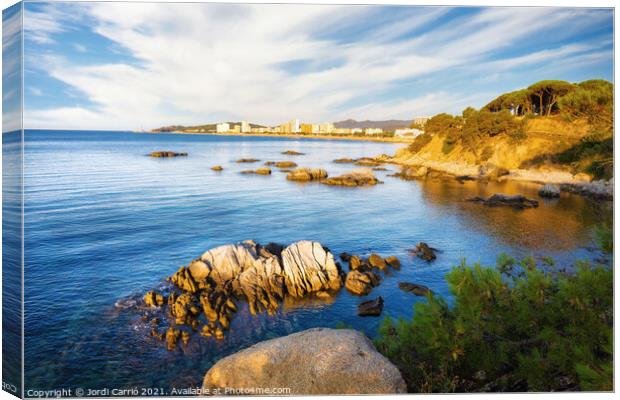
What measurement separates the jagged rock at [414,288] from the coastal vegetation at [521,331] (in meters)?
6.01

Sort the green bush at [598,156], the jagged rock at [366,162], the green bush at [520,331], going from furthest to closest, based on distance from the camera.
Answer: the jagged rock at [366,162], the green bush at [598,156], the green bush at [520,331]

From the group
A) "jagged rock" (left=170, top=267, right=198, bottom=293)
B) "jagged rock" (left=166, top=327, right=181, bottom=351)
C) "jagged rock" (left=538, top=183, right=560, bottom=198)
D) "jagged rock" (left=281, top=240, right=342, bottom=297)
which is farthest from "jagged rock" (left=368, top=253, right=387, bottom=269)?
"jagged rock" (left=538, top=183, right=560, bottom=198)

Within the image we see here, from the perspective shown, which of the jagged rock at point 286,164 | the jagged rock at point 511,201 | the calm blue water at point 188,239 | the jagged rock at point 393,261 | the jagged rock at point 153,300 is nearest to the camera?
the calm blue water at point 188,239

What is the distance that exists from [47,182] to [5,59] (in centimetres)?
1888

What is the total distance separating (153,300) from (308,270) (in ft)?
14.5

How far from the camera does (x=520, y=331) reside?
5.21 m

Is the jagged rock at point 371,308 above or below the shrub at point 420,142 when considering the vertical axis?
below

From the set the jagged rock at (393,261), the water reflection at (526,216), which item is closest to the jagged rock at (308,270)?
the jagged rock at (393,261)

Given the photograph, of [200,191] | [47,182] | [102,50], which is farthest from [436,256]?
[47,182]

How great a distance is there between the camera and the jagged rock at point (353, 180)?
33.1m

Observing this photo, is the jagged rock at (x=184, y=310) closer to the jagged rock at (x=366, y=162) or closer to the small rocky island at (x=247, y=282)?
the small rocky island at (x=247, y=282)

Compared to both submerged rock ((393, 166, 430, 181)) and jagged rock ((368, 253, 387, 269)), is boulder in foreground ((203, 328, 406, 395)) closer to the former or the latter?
jagged rock ((368, 253, 387, 269))

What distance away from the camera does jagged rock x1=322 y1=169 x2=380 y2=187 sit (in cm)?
3306

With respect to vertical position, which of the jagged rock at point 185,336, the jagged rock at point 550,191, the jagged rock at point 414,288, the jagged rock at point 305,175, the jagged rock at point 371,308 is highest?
the jagged rock at point 305,175
